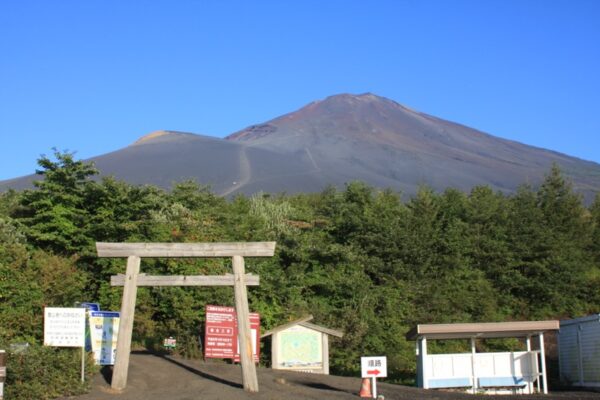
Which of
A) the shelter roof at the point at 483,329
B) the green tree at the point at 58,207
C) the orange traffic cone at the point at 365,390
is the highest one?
the green tree at the point at 58,207

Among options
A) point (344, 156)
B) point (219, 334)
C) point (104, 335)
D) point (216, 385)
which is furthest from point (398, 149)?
point (216, 385)

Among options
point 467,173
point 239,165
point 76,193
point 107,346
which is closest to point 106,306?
point 76,193

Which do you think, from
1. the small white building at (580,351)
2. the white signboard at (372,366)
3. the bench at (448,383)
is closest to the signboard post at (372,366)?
the white signboard at (372,366)

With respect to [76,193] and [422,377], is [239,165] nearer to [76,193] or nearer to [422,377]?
[76,193]

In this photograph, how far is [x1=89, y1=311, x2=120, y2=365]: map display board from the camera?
19.1 meters

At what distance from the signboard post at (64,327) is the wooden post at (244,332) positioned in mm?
3520

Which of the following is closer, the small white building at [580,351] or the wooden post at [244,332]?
the wooden post at [244,332]

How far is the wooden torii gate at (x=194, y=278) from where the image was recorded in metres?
17.8

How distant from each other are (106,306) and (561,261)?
909 inches

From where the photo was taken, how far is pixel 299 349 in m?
25.7

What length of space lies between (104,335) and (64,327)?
7.93 feet

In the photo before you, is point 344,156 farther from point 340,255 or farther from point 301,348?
point 301,348

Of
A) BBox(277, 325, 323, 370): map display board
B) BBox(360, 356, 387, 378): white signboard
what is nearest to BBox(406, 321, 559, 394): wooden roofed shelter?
BBox(277, 325, 323, 370): map display board

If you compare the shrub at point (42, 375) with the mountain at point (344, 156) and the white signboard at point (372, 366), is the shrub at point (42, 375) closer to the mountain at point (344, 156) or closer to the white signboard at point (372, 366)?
the white signboard at point (372, 366)
